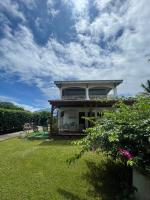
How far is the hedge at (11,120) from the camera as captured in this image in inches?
872

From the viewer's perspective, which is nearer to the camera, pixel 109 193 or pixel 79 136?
pixel 109 193

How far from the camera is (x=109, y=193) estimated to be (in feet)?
17.6

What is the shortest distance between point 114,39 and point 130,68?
8460 mm

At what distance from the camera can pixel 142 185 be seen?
4410 millimetres

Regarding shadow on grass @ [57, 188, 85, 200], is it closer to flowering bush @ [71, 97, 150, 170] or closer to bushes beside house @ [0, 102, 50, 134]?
flowering bush @ [71, 97, 150, 170]

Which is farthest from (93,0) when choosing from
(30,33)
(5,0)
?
(30,33)

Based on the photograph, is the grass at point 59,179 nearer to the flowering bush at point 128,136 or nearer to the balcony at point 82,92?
the flowering bush at point 128,136

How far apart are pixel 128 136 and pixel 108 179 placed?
8.21ft

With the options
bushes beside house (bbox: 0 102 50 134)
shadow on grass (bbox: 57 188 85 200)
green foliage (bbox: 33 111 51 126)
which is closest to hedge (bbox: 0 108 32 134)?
bushes beside house (bbox: 0 102 50 134)

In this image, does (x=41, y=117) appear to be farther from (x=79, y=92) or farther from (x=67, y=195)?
(x=67, y=195)

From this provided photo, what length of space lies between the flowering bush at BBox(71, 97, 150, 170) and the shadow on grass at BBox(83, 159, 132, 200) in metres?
1.14

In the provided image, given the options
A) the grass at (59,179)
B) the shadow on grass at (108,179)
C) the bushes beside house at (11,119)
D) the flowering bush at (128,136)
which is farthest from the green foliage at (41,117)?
the flowering bush at (128,136)

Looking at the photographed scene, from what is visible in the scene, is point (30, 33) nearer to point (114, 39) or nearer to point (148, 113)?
point (114, 39)

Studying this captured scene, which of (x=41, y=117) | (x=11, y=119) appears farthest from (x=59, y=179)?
(x=41, y=117)
